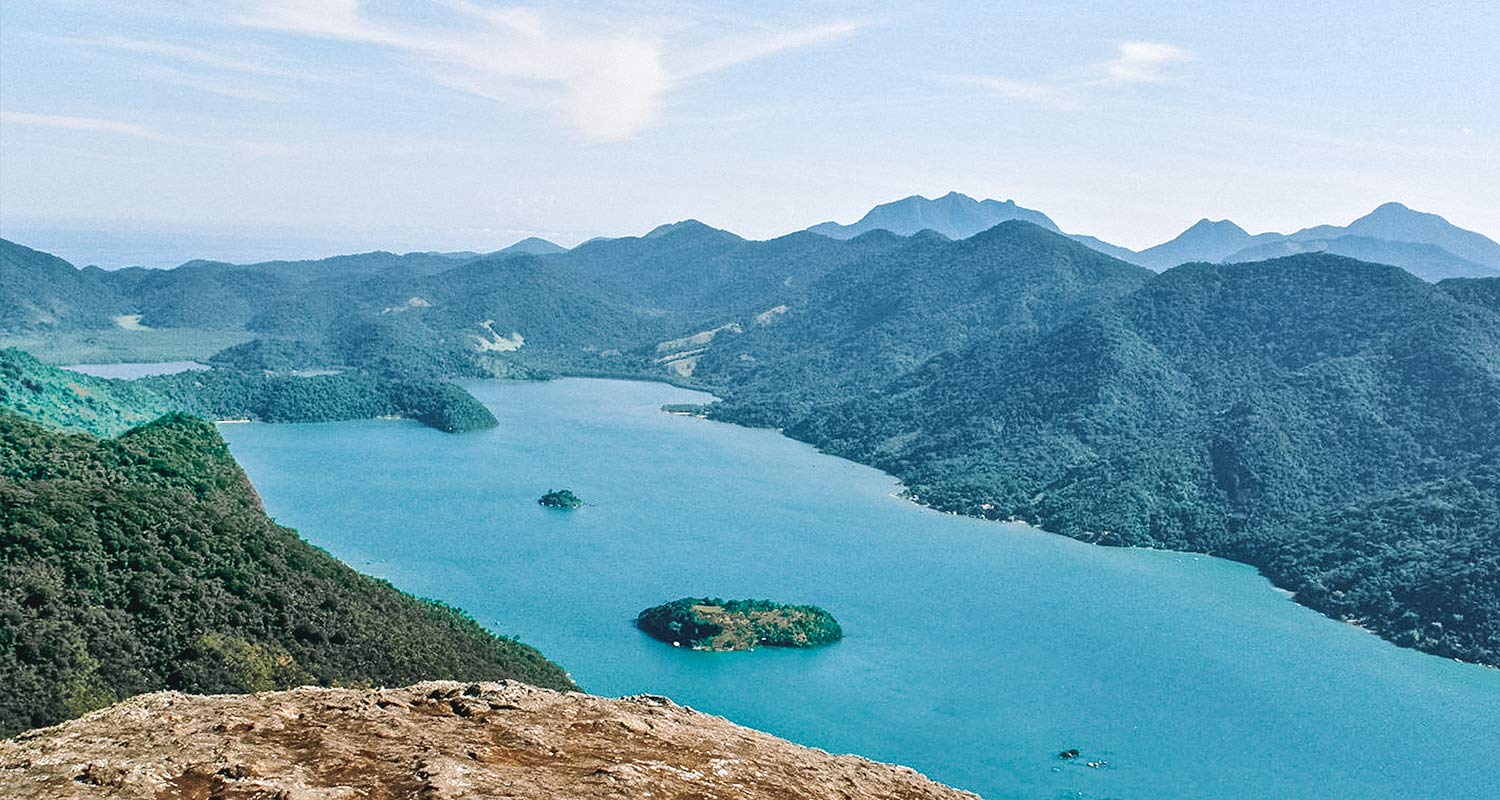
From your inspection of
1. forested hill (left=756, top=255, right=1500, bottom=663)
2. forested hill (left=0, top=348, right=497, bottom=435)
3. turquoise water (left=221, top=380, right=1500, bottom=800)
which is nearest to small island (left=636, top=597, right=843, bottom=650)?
turquoise water (left=221, top=380, right=1500, bottom=800)

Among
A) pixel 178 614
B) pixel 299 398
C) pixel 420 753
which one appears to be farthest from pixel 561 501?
pixel 420 753

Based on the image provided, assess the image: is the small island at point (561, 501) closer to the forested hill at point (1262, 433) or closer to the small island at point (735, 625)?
the small island at point (735, 625)

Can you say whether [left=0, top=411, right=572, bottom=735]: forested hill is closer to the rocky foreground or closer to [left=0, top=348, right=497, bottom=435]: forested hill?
the rocky foreground

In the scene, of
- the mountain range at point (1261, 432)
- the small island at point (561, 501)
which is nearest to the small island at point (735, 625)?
the small island at point (561, 501)

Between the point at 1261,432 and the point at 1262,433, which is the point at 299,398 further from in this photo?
the point at 1262,433

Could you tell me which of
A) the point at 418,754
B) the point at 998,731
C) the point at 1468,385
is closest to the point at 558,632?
the point at 998,731

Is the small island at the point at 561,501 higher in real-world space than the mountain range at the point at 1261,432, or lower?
lower
